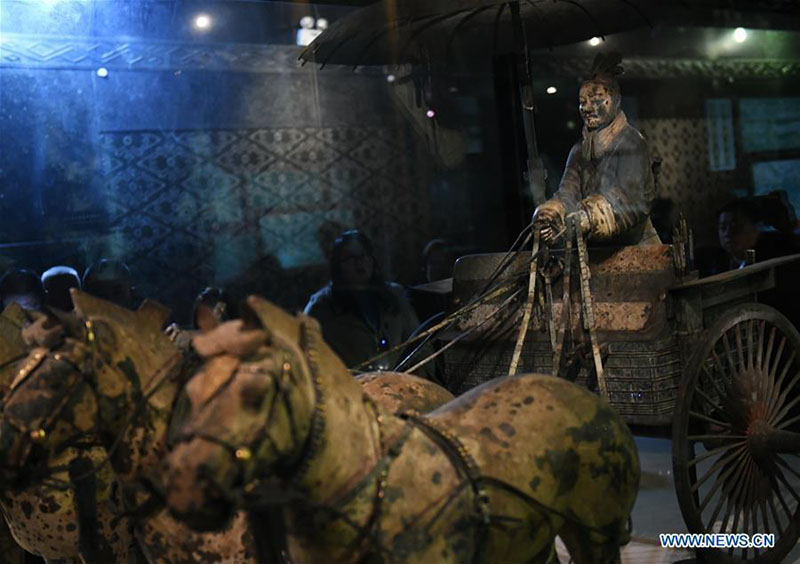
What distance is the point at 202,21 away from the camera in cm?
563

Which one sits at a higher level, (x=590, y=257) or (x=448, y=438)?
(x=590, y=257)

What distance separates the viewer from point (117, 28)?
5.50 metres

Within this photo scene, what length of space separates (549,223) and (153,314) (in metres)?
1.82

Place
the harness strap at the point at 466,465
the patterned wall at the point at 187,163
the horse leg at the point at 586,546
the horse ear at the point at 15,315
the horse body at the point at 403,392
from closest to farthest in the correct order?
the harness strap at the point at 466,465, the horse leg at the point at 586,546, the horse body at the point at 403,392, the horse ear at the point at 15,315, the patterned wall at the point at 187,163

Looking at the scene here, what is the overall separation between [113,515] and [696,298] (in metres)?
2.34

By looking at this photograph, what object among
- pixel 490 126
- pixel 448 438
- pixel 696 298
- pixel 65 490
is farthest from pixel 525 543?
pixel 490 126

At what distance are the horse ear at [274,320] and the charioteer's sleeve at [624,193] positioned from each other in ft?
7.48

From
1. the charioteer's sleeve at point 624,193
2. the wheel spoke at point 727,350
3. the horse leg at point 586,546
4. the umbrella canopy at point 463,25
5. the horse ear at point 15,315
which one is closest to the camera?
the horse leg at point 586,546

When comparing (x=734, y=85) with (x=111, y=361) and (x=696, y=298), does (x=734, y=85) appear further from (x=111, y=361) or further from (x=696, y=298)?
(x=111, y=361)

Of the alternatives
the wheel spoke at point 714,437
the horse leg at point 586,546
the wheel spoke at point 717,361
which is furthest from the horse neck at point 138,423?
the wheel spoke at point 717,361

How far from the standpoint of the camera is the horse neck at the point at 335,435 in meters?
2.10

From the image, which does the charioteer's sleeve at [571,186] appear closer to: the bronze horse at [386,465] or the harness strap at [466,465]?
the bronze horse at [386,465]

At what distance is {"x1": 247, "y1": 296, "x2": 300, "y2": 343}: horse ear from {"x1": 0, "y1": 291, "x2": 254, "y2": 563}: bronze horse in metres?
0.59

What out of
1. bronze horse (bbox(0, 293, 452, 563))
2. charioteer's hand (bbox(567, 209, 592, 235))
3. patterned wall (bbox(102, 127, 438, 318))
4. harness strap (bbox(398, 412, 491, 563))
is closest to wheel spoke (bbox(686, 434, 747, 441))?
charioteer's hand (bbox(567, 209, 592, 235))
